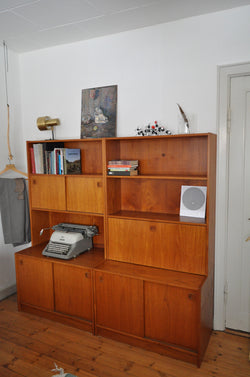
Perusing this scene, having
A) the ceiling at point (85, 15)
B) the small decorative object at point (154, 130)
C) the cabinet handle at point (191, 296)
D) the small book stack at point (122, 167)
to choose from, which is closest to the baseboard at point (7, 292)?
the small book stack at point (122, 167)

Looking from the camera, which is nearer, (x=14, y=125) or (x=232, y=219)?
(x=232, y=219)

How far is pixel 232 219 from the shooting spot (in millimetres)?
2773

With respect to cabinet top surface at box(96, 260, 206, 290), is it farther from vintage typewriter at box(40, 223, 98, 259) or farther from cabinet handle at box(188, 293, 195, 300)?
vintage typewriter at box(40, 223, 98, 259)

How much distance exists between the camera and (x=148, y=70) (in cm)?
290

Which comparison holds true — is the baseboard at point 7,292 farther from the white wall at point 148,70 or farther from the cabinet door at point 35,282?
the white wall at point 148,70

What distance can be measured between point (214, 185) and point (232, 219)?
382 mm

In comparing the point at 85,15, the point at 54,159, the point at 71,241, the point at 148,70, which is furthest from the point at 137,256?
the point at 85,15

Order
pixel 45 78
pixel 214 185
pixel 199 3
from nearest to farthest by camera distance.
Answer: pixel 199 3 < pixel 214 185 < pixel 45 78

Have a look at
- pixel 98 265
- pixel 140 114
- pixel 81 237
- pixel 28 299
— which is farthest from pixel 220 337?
pixel 140 114

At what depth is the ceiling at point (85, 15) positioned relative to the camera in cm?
243

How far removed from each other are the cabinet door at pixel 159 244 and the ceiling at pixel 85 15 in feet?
5.92

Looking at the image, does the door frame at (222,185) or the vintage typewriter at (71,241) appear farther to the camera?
the vintage typewriter at (71,241)

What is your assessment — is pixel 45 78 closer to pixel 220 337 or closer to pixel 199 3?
pixel 199 3

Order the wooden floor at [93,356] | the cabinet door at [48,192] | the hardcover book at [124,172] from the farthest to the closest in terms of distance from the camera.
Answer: the cabinet door at [48,192]
the hardcover book at [124,172]
the wooden floor at [93,356]
